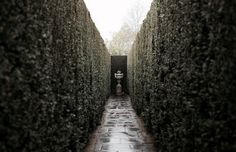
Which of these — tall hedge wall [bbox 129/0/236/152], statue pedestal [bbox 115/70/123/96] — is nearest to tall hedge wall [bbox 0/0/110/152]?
tall hedge wall [bbox 129/0/236/152]

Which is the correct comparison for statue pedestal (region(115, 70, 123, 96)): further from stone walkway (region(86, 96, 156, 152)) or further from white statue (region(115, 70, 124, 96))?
stone walkway (region(86, 96, 156, 152))

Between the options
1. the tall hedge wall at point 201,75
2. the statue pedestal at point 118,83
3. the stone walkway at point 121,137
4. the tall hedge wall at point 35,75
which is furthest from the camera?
the statue pedestal at point 118,83

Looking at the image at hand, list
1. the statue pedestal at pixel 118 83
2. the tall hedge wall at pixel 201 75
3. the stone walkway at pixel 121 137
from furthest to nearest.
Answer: the statue pedestal at pixel 118 83 → the stone walkway at pixel 121 137 → the tall hedge wall at pixel 201 75

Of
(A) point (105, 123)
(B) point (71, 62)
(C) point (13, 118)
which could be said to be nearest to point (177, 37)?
(B) point (71, 62)

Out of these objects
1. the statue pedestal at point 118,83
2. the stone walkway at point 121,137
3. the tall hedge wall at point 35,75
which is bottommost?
the stone walkway at point 121,137

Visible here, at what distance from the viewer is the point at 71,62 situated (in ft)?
16.3

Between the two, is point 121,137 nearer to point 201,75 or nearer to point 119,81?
point 201,75

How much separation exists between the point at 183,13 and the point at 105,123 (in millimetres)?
6489

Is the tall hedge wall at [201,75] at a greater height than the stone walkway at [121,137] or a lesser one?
greater

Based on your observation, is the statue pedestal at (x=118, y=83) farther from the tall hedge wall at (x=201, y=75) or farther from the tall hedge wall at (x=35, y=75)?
the tall hedge wall at (x=35, y=75)

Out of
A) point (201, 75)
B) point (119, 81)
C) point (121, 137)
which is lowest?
point (121, 137)

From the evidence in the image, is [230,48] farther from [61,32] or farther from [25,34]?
[61,32]

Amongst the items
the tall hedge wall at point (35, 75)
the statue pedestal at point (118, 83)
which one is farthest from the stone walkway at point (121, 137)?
the statue pedestal at point (118, 83)

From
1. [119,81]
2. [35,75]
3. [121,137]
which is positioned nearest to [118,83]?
[119,81]
